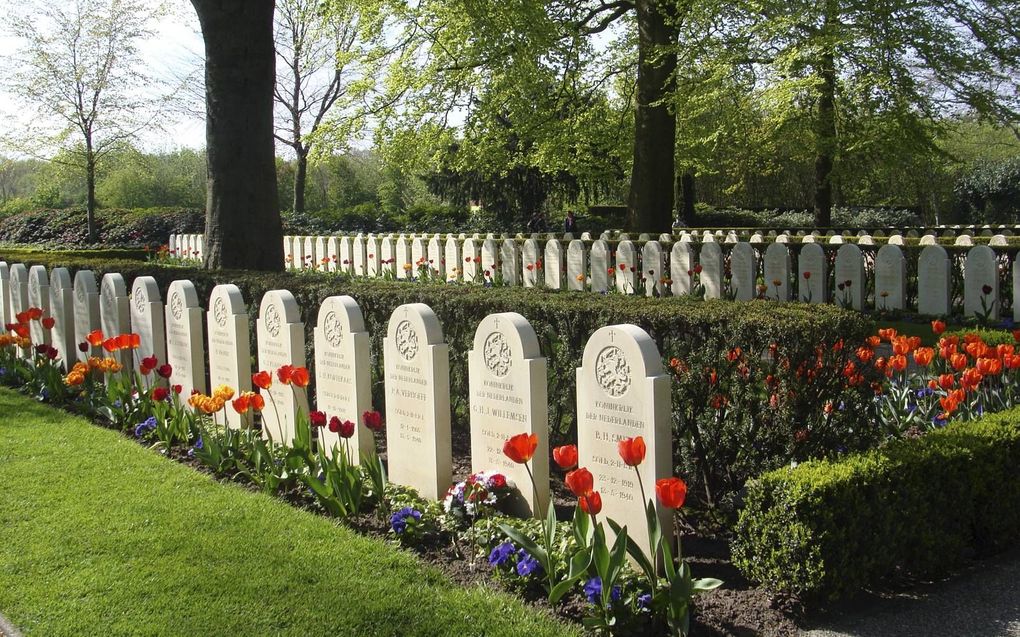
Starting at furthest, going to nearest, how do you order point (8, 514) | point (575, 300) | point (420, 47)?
point (420, 47) < point (575, 300) < point (8, 514)

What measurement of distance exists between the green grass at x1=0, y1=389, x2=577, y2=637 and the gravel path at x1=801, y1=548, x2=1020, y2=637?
1.17 metres

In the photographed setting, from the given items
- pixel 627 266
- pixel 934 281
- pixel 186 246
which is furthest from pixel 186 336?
pixel 186 246

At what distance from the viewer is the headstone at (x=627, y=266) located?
1330 centimetres

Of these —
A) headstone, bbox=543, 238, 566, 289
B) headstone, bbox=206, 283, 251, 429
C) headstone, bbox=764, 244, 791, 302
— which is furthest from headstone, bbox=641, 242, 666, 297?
headstone, bbox=206, 283, 251, 429

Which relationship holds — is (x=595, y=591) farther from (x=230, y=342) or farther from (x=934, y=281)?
(x=934, y=281)

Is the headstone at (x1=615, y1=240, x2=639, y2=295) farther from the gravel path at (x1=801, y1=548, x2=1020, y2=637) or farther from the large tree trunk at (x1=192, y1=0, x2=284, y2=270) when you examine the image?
the gravel path at (x1=801, y1=548, x2=1020, y2=637)

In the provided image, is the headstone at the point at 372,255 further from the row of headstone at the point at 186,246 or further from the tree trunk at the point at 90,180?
the tree trunk at the point at 90,180

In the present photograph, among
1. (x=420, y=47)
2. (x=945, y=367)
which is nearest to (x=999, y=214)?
(x=420, y=47)

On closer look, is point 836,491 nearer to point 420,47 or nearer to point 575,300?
point 575,300

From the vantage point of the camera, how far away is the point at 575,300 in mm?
5969

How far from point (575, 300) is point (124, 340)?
A: 3329mm

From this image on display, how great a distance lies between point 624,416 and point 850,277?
858 centimetres

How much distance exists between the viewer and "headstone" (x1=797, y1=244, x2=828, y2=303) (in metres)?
11.9

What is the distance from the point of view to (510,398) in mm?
4832
